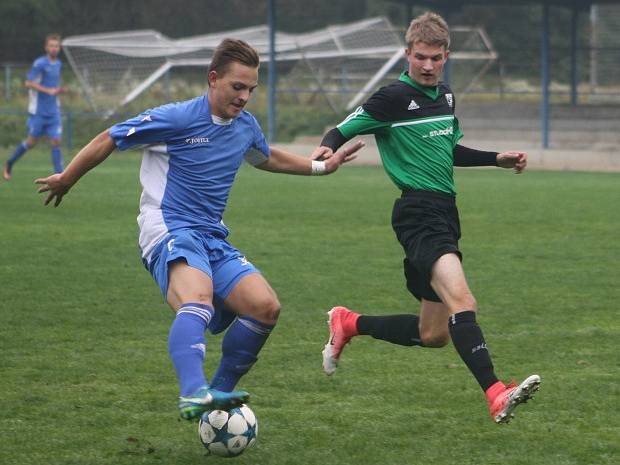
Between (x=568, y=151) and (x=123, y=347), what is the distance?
19.5 metres

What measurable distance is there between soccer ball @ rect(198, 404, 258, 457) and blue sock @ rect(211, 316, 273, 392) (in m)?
0.33

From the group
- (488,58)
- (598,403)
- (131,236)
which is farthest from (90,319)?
(488,58)

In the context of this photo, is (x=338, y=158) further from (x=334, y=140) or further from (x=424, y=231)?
(x=424, y=231)

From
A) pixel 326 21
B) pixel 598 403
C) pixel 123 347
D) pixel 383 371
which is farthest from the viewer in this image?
pixel 326 21

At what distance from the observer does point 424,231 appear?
19.0 ft

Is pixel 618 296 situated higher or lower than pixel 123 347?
lower

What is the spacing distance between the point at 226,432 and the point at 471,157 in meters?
2.10

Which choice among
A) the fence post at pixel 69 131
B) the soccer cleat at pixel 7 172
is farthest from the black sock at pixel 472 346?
the fence post at pixel 69 131

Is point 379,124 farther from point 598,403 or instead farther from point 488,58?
point 488,58

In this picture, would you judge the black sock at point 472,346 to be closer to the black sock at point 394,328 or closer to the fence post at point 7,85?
the black sock at point 394,328

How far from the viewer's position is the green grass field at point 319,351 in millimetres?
5191

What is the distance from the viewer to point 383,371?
6.68 m

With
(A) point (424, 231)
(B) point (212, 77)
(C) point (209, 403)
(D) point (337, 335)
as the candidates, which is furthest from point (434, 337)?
(C) point (209, 403)

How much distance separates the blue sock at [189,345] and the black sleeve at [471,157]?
182cm
